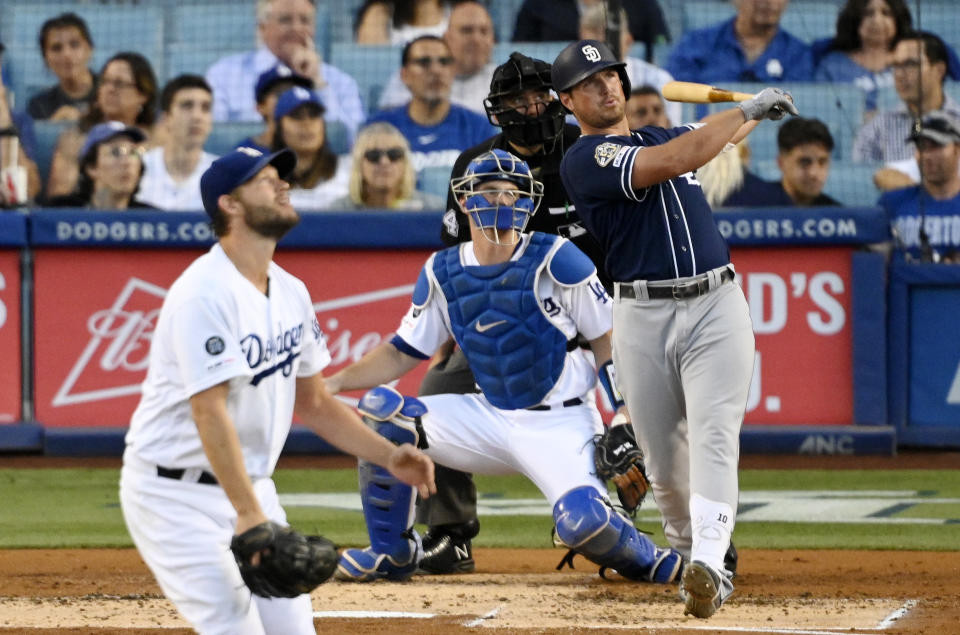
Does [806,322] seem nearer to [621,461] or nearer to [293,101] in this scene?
[293,101]

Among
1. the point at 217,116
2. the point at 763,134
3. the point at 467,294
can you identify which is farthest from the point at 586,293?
the point at 217,116

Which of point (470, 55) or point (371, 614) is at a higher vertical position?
point (470, 55)

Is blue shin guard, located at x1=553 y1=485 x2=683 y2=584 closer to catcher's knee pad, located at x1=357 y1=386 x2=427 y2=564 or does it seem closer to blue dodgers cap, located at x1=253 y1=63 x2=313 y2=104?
catcher's knee pad, located at x1=357 y1=386 x2=427 y2=564

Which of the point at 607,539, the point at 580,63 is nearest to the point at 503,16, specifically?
the point at 580,63

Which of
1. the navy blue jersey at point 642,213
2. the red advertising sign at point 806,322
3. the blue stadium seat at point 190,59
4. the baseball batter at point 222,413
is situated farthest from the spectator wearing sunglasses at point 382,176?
the baseball batter at point 222,413

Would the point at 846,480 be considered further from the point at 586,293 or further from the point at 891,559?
the point at 586,293

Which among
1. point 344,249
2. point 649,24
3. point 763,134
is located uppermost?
point 649,24
